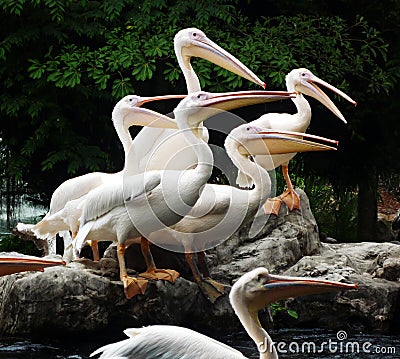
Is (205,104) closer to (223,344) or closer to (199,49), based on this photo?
(199,49)

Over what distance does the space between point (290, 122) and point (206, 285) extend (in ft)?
6.05

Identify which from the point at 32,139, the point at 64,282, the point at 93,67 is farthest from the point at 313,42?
the point at 64,282

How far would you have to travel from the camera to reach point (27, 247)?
383 inches

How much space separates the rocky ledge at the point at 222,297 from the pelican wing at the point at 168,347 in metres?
1.53

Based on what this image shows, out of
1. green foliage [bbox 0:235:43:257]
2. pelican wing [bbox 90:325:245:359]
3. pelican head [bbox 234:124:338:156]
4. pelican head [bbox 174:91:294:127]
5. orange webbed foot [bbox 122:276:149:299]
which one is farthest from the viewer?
green foliage [bbox 0:235:43:257]

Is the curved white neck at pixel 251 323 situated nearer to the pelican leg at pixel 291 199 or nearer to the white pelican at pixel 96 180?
the white pelican at pixel 96 180

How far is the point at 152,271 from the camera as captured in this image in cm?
600

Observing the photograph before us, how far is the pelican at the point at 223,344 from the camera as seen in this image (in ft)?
13.4

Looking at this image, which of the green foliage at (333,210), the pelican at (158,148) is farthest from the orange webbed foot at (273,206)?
the green foliage at (333,210)

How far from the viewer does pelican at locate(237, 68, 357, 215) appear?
699 cm

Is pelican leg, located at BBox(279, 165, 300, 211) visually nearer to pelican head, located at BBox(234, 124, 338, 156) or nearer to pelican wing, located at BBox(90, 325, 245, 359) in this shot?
pelican head, located at BBox(234, 124, 338, 156)

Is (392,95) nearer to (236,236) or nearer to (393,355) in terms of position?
(236,236)

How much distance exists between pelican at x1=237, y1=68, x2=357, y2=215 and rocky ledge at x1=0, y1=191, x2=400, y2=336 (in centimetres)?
12

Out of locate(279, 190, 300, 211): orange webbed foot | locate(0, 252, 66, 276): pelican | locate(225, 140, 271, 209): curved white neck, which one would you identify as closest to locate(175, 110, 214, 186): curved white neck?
locate(225, 140, 271, 209): curved white neck
